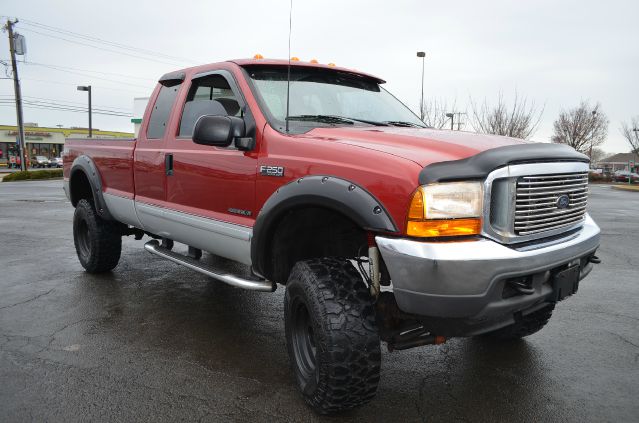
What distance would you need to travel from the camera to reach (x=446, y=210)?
2396 mm

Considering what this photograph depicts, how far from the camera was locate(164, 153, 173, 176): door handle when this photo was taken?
13.8 ft

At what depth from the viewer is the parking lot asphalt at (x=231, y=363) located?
288 centimetres

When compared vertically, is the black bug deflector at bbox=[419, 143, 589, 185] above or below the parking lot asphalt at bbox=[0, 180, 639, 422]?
above

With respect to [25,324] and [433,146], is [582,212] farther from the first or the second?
[25,324]

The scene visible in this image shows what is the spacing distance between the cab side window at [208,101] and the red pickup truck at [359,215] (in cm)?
2

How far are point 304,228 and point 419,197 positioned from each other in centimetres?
105

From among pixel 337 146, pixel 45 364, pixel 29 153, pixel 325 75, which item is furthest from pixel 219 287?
pixel 29 153

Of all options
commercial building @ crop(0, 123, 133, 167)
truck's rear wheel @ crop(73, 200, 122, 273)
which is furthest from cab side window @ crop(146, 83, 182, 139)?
commercial building @ crop(0, 123, 133, 167)

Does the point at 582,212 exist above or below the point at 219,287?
above

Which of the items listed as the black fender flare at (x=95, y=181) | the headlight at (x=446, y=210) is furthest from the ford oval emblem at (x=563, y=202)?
the black fender flare at (x=95, y=181)

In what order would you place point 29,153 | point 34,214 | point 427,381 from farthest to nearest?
point 29,153
point 34,214
point 427,381

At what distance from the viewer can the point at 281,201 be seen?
9.78 feet

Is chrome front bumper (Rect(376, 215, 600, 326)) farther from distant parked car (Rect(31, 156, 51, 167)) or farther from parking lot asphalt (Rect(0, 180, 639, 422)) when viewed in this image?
distant parked car (Rect(31, 156, 51, 167))

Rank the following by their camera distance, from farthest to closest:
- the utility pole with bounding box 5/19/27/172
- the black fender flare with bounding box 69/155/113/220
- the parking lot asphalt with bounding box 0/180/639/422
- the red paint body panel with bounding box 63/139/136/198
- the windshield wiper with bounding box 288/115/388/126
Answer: the utility pole with bounding box 5/19/27/172 < the black fender flare with bounding box 69/155/113/220 < the red paint body panel with bounding box 63/139/136/198 < the windshield wiper with bounding box 288/115/388/126 < the parking lot asphalt with bounding box 0/180/639/422
